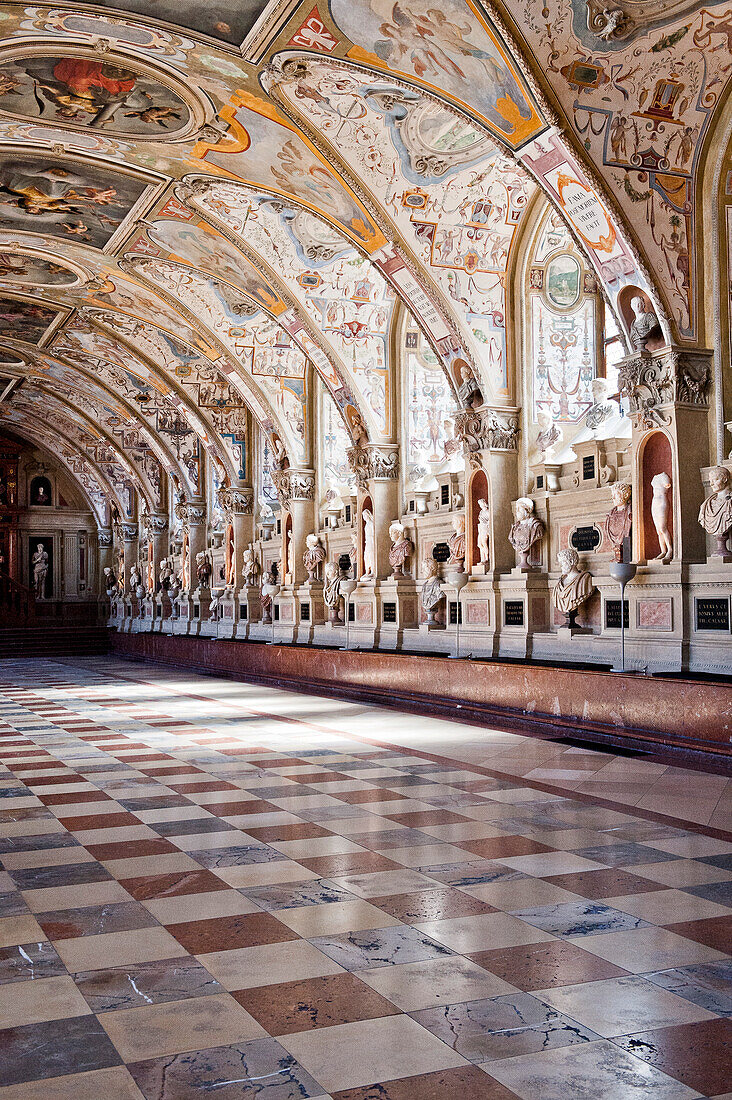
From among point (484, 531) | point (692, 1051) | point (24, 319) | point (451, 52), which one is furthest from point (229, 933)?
point (24, 319)

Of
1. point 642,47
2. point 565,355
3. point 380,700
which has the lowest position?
point 380,700

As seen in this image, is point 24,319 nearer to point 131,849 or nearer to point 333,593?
point 333,593

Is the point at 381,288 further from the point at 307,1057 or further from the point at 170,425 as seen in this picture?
the point at 307,1057

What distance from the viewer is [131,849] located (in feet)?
19.9

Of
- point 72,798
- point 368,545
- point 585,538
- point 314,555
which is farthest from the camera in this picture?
point 314,555

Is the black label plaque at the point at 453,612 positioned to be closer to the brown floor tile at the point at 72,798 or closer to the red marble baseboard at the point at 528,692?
the red marble baseboard at the point at 528,692

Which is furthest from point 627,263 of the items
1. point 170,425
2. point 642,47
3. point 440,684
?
point 170,425

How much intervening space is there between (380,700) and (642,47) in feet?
31.2

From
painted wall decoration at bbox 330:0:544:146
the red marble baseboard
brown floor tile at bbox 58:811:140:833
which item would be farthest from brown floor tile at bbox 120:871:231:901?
painted wall decoration at bbox 330:0:544:146

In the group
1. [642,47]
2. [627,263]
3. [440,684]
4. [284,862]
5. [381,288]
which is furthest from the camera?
[381,288]

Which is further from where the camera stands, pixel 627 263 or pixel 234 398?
pixel 234 398

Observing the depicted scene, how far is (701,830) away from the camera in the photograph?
6.33 meters

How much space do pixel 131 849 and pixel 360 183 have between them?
10538 millimetres

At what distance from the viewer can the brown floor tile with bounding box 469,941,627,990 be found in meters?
3.88
